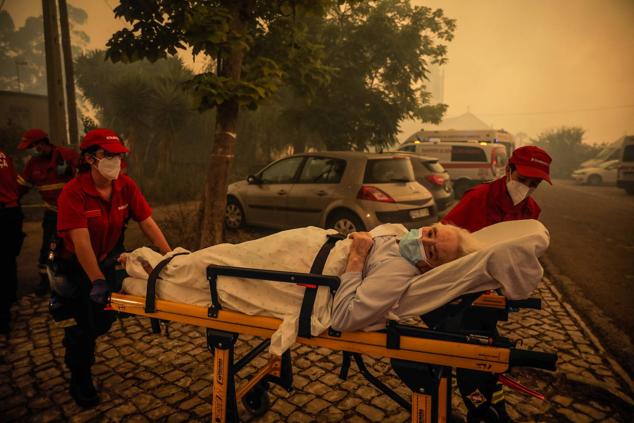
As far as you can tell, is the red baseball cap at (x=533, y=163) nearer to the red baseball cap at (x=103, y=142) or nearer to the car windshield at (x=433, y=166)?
the red baseball cap at (x=103, y=142)

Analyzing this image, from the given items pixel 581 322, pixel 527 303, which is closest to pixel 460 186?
pixel 581 322

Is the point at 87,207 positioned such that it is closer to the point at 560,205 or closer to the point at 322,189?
the point at 322,189

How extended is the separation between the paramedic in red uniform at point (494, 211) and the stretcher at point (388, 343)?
0.21m

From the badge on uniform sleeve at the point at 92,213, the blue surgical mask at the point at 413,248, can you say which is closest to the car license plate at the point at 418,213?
the blue surgical mask at the point at 413,248

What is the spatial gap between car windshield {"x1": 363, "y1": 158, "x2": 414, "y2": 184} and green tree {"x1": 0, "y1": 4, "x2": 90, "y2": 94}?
330ft

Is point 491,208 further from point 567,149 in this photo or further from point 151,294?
point 567,149

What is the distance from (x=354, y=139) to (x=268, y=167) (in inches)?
238

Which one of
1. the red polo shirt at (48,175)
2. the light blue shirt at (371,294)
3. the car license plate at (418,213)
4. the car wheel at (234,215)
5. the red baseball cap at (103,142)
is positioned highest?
the red baseball cap at (103,142)

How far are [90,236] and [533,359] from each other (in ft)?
9.41

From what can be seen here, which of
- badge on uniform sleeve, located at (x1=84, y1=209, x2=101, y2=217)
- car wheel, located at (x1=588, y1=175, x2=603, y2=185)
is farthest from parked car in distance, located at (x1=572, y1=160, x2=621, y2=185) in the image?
badge on uniform sleeve, located at (x1=84, y1=209, x2=101, y2=217)

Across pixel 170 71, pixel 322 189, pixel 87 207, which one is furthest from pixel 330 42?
pixel 87 207

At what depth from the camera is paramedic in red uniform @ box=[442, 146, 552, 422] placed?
255 cm

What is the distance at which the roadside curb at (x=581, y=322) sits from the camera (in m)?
3.29

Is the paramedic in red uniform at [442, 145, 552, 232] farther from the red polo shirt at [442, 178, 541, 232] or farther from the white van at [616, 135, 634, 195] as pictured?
the white van at [616, 135, 634, 195]
